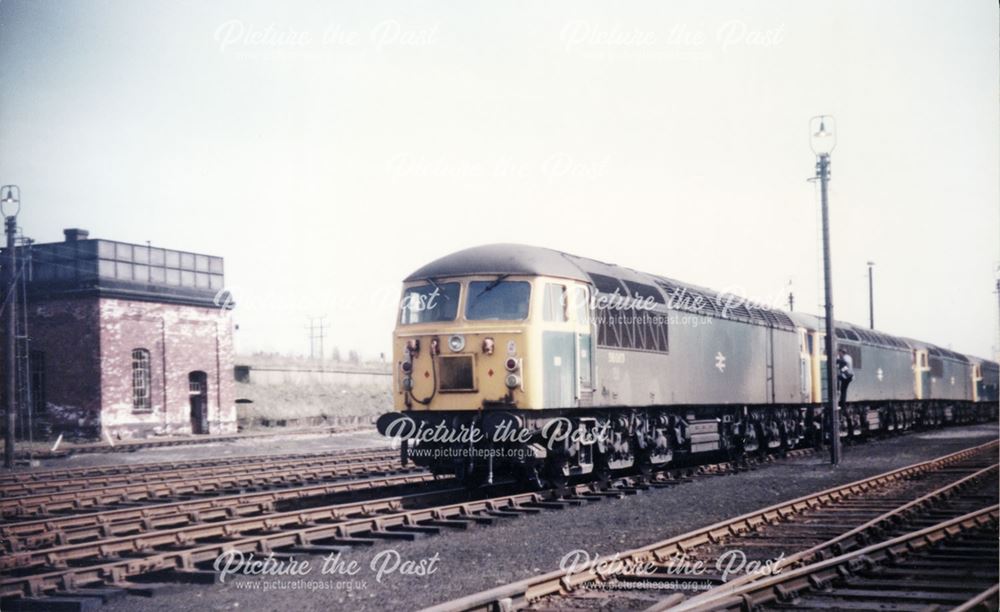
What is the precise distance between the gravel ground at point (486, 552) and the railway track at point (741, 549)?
2.12ft

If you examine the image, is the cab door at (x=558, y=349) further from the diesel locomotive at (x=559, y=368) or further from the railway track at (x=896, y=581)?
the railway track at (x=896, y=581)

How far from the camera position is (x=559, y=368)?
13.3 metres

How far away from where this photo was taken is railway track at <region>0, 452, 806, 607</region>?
7.97 metres

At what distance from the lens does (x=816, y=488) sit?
1471 cm

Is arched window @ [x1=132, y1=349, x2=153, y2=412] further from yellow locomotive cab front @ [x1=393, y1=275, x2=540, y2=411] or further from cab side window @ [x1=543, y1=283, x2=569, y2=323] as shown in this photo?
cab side window @ [x1=543, y1=283, x2=569, y2=323]

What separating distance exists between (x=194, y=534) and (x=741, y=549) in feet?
19.0

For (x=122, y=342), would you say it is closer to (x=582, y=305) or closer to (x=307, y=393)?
(x=307, y=393)

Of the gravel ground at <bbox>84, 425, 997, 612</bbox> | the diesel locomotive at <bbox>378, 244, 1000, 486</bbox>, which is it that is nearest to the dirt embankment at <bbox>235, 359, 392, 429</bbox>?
the diesel locomotive at <bbox>378, 244, 1000, 486</bbox>

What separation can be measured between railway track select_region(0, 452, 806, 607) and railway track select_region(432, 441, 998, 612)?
2.91 m

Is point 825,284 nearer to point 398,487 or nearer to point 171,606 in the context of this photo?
point 398,487

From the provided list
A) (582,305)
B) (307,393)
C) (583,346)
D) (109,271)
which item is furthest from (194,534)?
(307,393)

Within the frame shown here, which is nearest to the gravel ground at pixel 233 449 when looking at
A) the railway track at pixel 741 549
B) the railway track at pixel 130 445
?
the railway track at pixel 130 445

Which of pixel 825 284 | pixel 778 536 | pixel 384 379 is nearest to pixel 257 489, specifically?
pixel 778 536

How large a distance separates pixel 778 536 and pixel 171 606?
624cm
